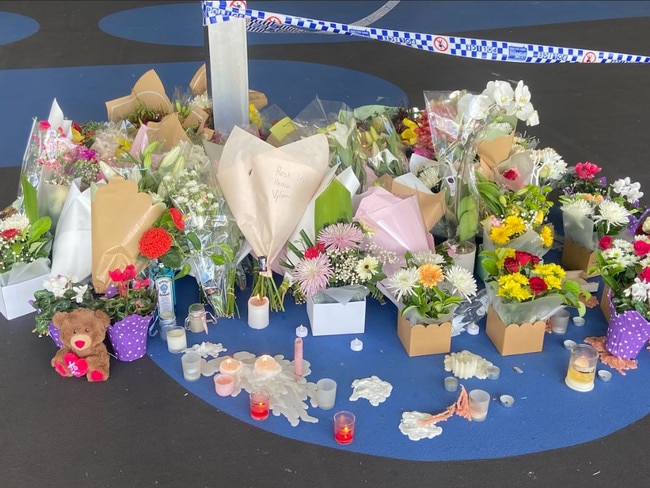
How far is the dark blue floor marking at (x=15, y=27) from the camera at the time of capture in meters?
6.69

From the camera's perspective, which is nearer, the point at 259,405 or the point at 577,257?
the point at 259,405

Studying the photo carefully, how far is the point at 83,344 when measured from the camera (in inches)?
93.8

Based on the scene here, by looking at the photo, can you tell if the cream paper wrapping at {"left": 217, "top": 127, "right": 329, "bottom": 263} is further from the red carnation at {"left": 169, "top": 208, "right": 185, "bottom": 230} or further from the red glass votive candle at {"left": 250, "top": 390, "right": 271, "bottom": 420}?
the red glass votive candle at {"left": 250, "top": 390, "right": 271, "bottom": 420}

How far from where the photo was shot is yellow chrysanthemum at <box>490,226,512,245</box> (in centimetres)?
276

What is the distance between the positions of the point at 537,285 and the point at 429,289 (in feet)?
1.24

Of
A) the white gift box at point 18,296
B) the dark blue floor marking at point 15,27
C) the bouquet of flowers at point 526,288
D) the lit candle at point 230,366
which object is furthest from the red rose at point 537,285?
the dark blue floor marking at point 15,27

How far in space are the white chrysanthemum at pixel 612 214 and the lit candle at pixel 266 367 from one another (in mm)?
1510

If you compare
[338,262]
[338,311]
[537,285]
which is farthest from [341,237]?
[537,285]

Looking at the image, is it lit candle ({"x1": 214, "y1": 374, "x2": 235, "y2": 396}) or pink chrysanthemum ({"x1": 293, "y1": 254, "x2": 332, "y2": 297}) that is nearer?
lit candle ({"x1": 214, "y1": 374, "x2": 235, "y2": 396})

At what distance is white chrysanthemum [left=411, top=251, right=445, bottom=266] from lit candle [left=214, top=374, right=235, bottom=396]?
0.81m

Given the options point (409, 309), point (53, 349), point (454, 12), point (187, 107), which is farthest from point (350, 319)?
point (454, 12)

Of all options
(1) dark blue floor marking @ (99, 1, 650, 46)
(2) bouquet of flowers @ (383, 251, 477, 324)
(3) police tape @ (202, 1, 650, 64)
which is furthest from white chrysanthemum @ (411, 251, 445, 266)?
(1) dark blue floor marking @ (99, 1, 650, 46)

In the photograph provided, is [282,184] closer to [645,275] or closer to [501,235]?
[501,235]

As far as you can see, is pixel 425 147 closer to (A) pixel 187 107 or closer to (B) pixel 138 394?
(A) pixel 187 107
